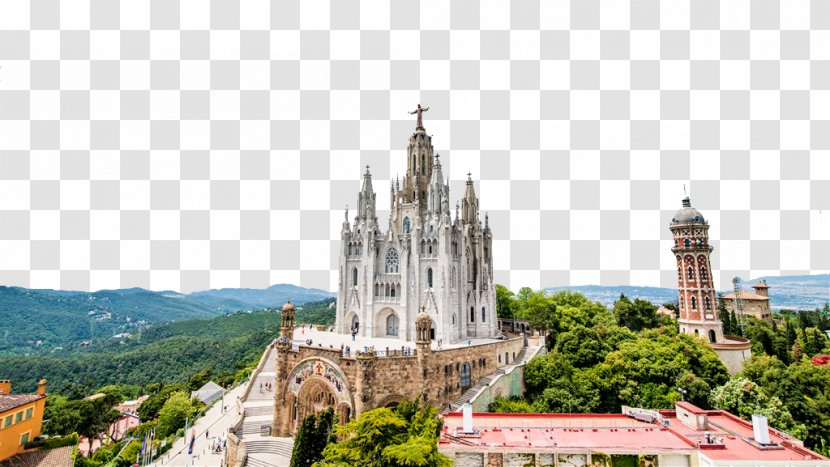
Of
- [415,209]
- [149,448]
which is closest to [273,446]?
[149,448]

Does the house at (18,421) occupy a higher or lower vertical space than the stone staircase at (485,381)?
lower

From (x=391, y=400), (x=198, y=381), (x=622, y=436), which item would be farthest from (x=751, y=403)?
(x=198, y=381)

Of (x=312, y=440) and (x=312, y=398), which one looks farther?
(x=312, y=398)

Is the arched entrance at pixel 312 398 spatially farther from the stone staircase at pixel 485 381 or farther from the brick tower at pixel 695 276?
the brick tower at pixel 695 276

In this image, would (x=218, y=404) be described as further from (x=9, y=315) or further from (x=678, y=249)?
(x=9, y=315)

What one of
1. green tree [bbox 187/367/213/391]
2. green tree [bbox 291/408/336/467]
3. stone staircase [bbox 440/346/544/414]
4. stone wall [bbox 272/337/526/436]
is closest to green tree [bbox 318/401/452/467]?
green tree [bbox 291/408/336/467]

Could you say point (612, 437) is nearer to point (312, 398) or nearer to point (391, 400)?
point (391, 400)

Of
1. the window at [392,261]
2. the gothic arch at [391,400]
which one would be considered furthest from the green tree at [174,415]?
the gothic arch at [391,400]

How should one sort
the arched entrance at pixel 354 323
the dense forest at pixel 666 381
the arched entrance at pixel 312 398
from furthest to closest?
the arched entrance at pixel 354 323, the dense forest at pixel 666 381, the arched entrance at pixel 312 398
